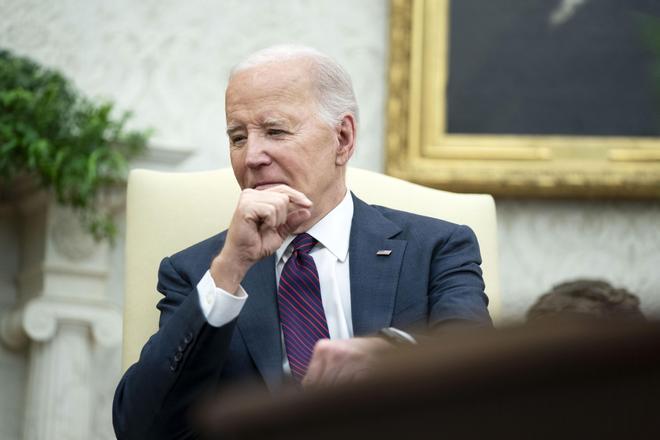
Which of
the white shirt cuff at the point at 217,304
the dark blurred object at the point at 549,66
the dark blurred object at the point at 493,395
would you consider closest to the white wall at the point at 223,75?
the dark blurred object at the point at 549,66

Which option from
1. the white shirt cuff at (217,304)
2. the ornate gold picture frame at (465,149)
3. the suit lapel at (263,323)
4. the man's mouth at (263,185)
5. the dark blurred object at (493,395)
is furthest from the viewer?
the ornate gold picture frame at (465,149)

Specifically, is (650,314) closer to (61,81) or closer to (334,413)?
(334,413)

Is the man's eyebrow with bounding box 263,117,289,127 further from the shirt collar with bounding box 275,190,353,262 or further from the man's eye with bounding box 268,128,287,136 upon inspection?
the shirt collar with bounding box 275,190,353,262

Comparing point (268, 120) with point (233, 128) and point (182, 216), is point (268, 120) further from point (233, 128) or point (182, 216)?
point (182, 216)

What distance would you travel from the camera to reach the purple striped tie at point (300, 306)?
75.6 inches

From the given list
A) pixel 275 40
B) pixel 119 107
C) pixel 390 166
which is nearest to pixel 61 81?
pixel 119 107

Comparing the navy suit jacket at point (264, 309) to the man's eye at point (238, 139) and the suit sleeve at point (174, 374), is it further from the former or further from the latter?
the man's eye at point (238, 139)

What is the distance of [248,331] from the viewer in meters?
1.96

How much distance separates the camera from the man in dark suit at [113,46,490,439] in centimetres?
176

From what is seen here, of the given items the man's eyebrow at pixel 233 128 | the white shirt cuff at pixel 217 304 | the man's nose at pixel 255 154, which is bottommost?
the white shirt cuff at pixel 217 304

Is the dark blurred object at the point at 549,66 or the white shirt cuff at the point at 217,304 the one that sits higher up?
the dark blurred object at the point at 549,66

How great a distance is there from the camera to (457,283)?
201 cm

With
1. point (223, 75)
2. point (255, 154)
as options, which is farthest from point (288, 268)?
point (223, 75)

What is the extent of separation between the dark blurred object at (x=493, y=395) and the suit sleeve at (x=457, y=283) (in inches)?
55.8
